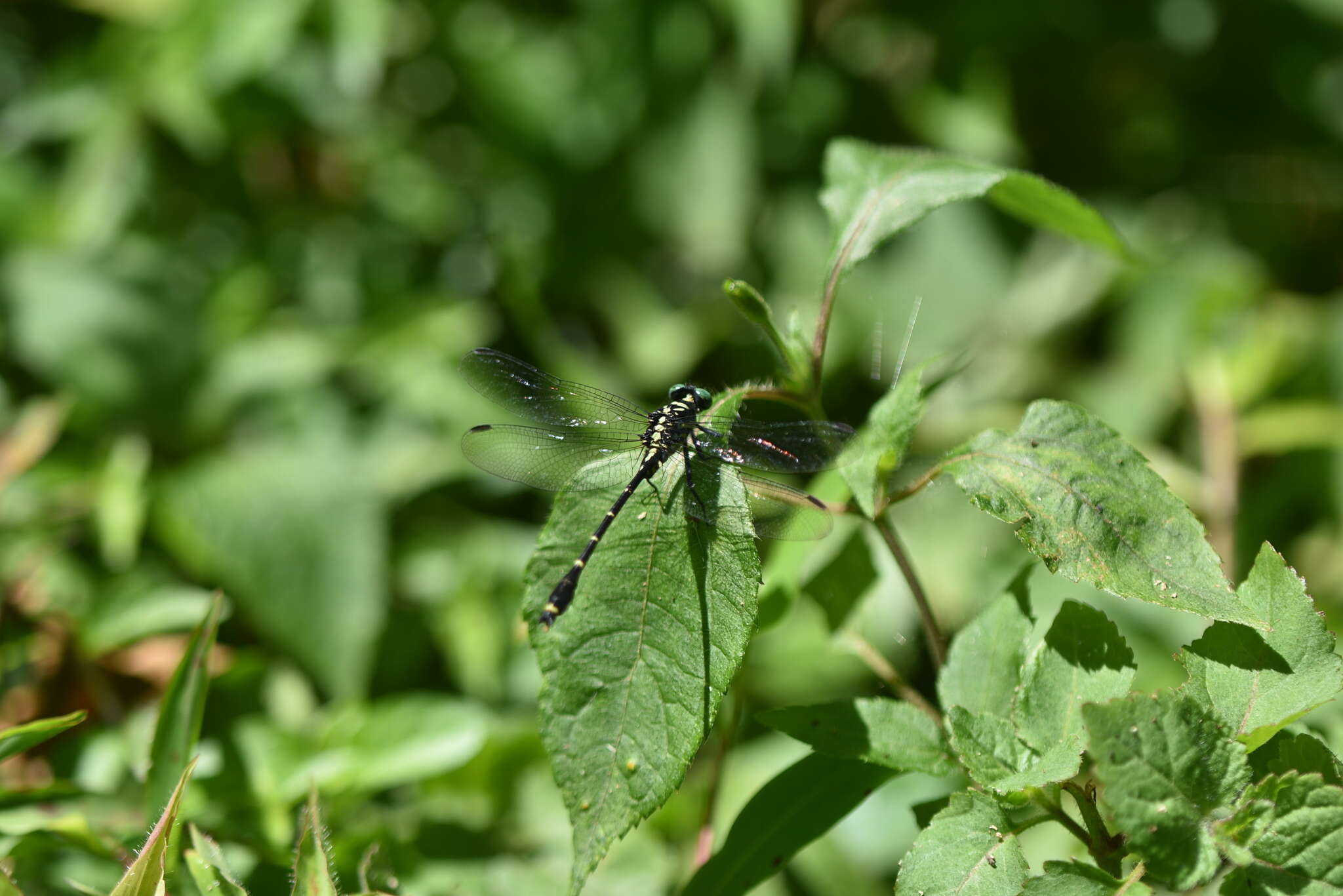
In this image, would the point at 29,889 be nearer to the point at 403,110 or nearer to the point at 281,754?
the point at 281,754

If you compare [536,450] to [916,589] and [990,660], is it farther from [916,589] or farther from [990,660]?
[990,660]

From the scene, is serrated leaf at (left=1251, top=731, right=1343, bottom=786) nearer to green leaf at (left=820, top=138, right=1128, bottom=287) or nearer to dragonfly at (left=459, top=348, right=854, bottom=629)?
dragonfly at (left=459, top=348, right=854, bottom=629)

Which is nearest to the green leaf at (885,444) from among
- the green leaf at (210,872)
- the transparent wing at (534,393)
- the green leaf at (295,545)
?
the transparent wing at (534,393)

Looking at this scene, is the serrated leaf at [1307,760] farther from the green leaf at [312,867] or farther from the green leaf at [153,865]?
the green leaf at [153,865]

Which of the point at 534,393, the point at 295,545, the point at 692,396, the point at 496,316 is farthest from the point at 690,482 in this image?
the point at 496,316

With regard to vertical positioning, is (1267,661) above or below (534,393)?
above

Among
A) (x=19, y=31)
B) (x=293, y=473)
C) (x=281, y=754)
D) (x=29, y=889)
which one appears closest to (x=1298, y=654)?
(x=281, y=754)
